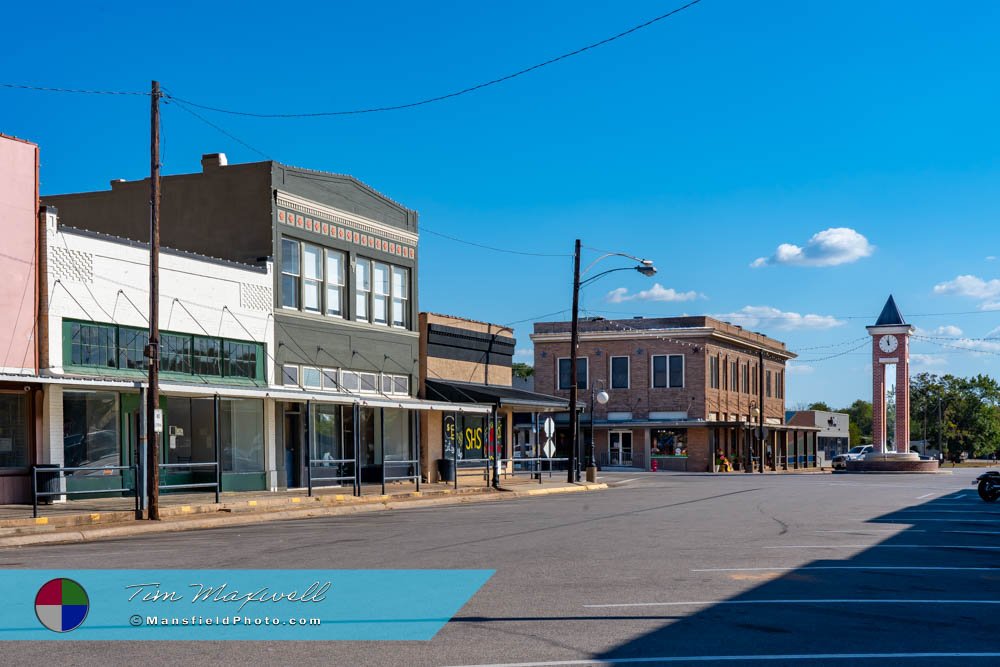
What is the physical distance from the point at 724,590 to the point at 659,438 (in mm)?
56416

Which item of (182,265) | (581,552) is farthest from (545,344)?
(581,552)

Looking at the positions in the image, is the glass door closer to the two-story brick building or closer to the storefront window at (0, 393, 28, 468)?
the two-story brick building

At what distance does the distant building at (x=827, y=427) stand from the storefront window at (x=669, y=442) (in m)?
23.2

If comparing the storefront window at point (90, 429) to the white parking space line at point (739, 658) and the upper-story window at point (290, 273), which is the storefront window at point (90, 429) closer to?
the upper-story window at point (290, 273)

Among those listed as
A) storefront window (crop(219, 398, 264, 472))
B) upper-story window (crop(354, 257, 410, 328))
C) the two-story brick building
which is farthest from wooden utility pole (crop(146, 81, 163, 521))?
the two-story brick building

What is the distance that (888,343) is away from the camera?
63594 millimetres

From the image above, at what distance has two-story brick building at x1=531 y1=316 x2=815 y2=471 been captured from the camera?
6644 cm

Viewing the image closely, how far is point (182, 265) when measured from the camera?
2712 centimetres

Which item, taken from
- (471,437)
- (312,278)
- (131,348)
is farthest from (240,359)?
(471,437)

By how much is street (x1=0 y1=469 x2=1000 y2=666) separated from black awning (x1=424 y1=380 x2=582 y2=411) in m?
9.93

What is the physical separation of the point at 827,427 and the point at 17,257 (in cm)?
8390

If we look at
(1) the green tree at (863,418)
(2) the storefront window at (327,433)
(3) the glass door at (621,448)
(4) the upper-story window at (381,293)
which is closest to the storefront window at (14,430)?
(2) the storefront window at (327,433)

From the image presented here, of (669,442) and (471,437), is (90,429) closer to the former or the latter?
(471,437)

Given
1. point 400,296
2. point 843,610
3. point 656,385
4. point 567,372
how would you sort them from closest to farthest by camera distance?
point 843,610 → point 400,296 → point 656,385 → point 567,372
